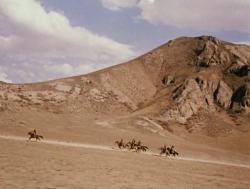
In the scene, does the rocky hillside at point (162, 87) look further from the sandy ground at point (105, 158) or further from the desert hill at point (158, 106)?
the sandy ground at point (105, 158)

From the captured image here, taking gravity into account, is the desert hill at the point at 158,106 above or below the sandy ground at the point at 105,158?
above

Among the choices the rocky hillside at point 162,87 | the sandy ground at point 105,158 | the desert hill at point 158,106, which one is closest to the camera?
the sandy ground at point 105,158

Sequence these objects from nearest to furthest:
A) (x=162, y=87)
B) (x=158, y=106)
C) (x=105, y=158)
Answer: (x=105, y=158)
(x=158, y=106)
(x=162, y=87)

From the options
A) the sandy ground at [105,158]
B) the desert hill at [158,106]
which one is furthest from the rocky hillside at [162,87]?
the sandy ground at [105,158]

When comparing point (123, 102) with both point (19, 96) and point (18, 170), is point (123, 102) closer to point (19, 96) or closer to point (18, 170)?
point (19, 96)

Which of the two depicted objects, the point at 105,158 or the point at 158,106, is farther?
the point at 158,106

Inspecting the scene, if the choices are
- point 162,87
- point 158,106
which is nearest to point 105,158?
point 158,106

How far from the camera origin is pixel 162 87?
97750 mm

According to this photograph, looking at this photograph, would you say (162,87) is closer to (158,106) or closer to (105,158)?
(158,106)

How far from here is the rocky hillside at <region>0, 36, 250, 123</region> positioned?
3056 inches

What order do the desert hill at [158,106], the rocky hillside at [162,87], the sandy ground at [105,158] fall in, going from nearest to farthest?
the sandy ground at [105,158] → the desert hill at [158,106] → the rocky hillside at [162,87]

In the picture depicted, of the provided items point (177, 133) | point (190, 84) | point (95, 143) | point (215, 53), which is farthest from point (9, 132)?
point (215, 53)

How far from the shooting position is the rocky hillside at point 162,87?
7762 centimetres

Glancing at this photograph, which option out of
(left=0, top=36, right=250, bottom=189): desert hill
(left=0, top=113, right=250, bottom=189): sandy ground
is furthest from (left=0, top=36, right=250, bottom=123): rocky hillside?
(left=0, top=113, right=250, bottom=189): sandy ground
